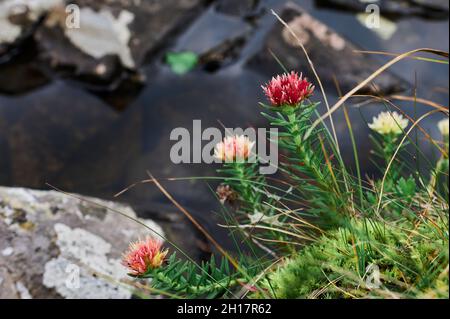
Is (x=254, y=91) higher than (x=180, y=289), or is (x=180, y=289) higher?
(x=254, y=91)

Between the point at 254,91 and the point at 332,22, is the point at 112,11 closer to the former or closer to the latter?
the point at 254,91

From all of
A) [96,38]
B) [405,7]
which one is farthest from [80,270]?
[405,7]

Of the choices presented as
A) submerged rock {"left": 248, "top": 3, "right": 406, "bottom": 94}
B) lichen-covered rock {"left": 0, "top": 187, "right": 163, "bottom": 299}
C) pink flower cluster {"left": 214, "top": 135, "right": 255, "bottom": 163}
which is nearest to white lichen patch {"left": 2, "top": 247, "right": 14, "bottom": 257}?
lichen-covered rock {"left": 0, "top": 187, "right": 163, "bottom": 299}

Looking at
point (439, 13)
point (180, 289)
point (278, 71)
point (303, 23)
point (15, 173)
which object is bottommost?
point (15, 173)

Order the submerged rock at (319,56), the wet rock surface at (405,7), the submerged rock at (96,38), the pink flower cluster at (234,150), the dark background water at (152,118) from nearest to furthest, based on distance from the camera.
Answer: the pink flower cluster at (234,150)
the dark background water at (152,118)
the submerged rock at (319,56)
the submerged rock at (96,38)
the wet rock surface at (405,7)

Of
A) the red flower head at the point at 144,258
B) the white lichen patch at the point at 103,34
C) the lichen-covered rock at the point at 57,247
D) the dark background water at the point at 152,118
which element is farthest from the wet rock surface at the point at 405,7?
the red flower head at the point at 144,258

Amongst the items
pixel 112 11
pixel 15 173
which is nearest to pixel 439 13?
pixel 112 11

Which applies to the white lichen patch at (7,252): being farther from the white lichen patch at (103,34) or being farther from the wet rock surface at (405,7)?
the wet rock surface at (405,7)
